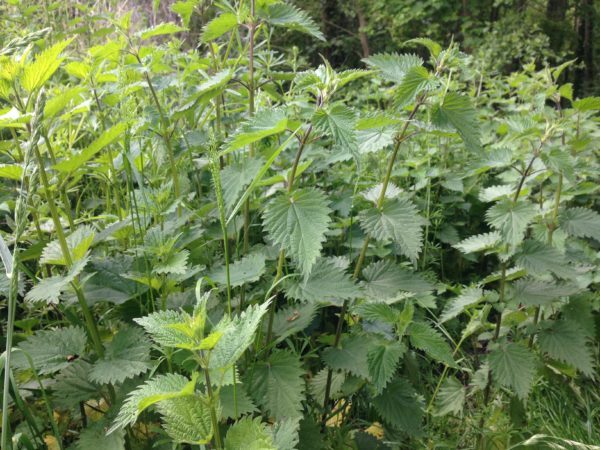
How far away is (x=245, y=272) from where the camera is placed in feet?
3.79

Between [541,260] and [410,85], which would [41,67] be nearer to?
[410,85]

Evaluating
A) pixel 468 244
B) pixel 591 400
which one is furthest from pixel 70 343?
pixel 591 400

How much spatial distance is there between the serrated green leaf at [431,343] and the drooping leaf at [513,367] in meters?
0.27

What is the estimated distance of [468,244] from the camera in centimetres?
153

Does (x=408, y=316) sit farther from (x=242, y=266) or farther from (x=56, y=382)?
(x=56, y=382)

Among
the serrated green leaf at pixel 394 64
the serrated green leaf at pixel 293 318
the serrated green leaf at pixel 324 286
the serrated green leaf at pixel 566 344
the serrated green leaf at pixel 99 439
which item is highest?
the serrated green leaf at pixel 394 64

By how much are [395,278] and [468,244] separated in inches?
16.2

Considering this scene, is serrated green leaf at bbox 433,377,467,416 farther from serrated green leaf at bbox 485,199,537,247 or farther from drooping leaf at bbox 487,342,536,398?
serrated green leaf at bbox 485,199,537,247

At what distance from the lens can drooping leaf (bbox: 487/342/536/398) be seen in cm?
131

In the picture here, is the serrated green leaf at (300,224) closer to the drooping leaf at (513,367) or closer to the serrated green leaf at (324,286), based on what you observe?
the serrated green leaf at (324,286)

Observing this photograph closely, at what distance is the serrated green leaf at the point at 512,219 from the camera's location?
4.41 ft

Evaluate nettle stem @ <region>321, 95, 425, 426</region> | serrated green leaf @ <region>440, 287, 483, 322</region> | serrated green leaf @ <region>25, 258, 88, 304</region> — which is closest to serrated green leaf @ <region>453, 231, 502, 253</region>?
serrated green leaf @ <region>440, 287, 483, 322</region>

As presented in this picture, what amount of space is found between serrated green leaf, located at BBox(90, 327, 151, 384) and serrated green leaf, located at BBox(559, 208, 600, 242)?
124 centimetres

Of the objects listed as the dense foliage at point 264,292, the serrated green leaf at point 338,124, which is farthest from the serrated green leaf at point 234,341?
the serrated green leaf at point 338,124
